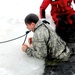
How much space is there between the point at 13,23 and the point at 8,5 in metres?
1.01

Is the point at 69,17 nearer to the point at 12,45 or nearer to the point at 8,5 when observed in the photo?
the point at 12,45

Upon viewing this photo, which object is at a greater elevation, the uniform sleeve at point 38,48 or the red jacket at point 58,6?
the red jacket at point 58,6

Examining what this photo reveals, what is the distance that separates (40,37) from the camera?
4684 mm

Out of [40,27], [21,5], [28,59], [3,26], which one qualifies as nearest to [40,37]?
[40,27]

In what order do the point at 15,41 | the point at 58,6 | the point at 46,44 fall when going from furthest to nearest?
the point at 58,6 < the point at 15,41 < the point at 46,44

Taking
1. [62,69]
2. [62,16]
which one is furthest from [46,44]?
[62,16]

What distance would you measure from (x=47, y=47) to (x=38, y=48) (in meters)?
0.15

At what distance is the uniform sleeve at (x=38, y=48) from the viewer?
4.69 meters

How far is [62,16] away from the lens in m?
5.90

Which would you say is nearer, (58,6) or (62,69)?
A: (62,69)

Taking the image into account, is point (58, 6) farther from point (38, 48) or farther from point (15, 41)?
point (38, 48)

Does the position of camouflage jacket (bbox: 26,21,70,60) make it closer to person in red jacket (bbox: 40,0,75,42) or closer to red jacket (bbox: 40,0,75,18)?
person in red jacket (bbox: 40,0,75,42)

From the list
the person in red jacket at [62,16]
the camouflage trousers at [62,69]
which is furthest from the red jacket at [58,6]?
the camouflage trousers at [62,69]

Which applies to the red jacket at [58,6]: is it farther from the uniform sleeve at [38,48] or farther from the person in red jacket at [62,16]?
the uniform sleeve at [38,48]
